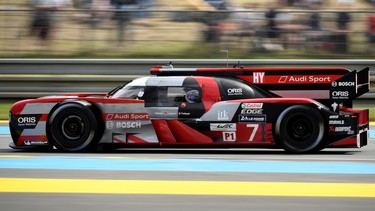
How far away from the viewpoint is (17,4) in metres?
17.5

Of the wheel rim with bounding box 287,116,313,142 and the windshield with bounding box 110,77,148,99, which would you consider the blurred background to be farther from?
the wheel rim with bounding box 287,116,313,142

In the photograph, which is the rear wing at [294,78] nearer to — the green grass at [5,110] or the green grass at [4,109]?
the green grass at [5,110]

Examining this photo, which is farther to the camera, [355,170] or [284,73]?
[284,73]

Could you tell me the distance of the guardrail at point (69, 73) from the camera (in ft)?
52.8

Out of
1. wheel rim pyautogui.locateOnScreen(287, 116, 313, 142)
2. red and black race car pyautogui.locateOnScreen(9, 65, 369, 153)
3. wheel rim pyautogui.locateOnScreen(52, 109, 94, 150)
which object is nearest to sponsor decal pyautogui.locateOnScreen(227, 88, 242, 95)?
red and black race car pyautogui.locateOnScreen(9, 65, 369, 153)

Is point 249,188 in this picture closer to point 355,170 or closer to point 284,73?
point 355,170

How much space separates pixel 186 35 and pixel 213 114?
6.49m

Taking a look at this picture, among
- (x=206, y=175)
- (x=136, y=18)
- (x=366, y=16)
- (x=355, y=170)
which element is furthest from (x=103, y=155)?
(x=366, y=16)

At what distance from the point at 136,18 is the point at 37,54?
7.75ft

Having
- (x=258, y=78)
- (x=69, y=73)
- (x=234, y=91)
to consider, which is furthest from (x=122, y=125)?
(x=69, y=73)

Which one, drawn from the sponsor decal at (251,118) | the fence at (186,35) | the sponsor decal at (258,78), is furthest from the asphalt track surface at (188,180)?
the fence at (186,35)

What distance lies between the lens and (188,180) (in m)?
7.67

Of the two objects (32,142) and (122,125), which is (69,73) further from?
(122,125)

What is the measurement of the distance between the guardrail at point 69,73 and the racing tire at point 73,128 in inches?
235
